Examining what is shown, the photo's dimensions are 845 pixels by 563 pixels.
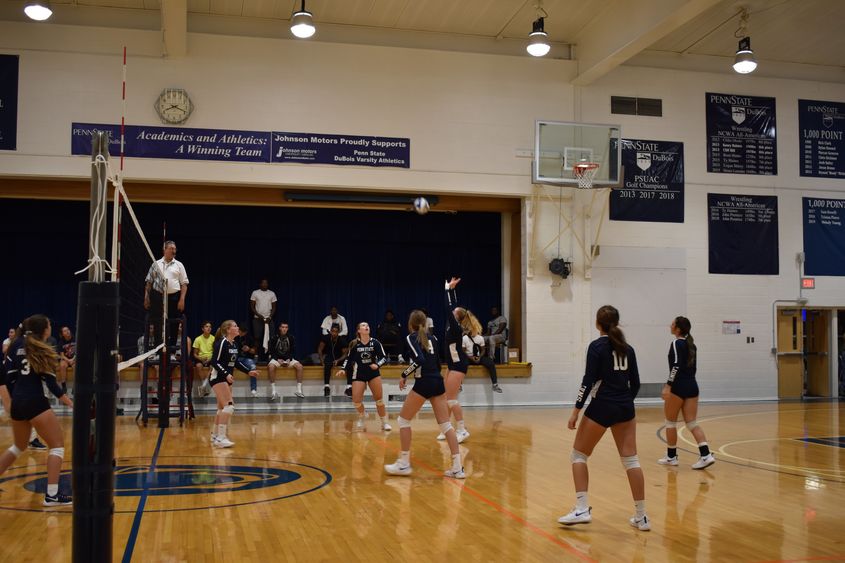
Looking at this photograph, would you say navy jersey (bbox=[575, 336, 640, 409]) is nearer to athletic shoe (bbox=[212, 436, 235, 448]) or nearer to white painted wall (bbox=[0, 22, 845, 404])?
athletic shoe (bbox=[212, 436, 235, 448])

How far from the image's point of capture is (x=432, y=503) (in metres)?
7.27

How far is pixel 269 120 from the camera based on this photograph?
16.5 meters

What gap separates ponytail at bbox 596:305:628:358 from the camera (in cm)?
623

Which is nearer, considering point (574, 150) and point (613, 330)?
point (613, 330)

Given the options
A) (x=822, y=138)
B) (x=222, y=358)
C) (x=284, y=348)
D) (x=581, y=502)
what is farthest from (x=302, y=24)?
(x=822, y=138)

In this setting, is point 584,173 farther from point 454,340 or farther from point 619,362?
point 619,362

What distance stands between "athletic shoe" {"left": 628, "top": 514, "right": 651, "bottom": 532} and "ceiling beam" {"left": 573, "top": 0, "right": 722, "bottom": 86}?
10261mm

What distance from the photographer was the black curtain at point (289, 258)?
1895cm

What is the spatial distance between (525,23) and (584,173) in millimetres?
3767

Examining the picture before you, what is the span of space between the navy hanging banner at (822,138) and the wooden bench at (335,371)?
9039 millimetres

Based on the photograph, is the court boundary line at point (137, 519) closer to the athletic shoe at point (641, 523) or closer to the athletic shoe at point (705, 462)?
the athletic shoe at point (641, 523)

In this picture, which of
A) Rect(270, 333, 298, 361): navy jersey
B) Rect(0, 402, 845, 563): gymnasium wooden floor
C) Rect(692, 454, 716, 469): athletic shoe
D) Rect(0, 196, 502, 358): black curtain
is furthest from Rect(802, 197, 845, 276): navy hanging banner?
Rect(270, 333, 298, 361): navy jersey

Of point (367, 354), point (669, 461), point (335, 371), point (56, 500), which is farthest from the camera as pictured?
point (335, 371)

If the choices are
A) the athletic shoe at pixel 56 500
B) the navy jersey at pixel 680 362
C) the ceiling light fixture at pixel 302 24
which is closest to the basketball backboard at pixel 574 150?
the ceiling light fixture at pixel 302 24
